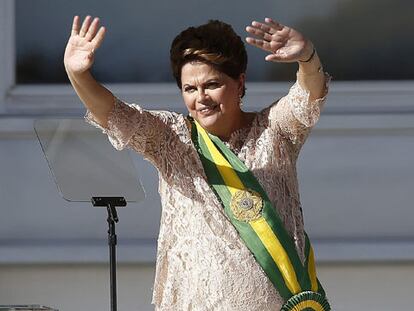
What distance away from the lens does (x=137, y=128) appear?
170 inches

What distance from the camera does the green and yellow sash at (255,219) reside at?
4.34 m

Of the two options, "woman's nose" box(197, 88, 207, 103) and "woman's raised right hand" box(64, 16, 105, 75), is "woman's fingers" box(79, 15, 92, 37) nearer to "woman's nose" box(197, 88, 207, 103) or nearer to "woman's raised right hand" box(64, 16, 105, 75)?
"woman's raised right hand" box(64, 16, 105, 75)

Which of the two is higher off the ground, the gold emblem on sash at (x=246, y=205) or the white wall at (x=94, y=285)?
the gold emblem on sash at (x=246, y=205)

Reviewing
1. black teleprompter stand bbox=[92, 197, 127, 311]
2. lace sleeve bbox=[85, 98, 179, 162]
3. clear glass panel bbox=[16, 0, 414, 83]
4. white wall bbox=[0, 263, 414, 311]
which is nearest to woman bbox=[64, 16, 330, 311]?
lace sleeve bbox=[85, 98, 179, 162]

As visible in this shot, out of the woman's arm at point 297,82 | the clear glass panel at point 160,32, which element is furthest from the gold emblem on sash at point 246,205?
the clear glass panel at point 160,32

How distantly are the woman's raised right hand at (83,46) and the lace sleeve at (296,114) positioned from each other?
56 centimetres

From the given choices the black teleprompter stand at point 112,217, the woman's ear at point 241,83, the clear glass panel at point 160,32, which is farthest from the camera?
the clear glass panel at point 160,32

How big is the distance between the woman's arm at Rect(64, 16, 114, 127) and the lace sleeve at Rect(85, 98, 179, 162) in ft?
0.14

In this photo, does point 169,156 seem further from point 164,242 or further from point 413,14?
point 413,14

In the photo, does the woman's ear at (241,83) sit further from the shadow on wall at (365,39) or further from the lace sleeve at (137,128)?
the shadow on wall at (365,39)


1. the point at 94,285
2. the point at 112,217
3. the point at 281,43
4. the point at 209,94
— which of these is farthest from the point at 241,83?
the point at 94,285

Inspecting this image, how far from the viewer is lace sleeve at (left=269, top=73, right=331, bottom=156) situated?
4.33m

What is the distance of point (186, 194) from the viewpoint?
4355mm

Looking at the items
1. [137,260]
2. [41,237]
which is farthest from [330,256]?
[41,237]
